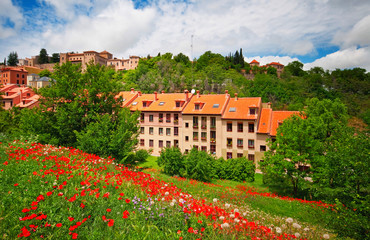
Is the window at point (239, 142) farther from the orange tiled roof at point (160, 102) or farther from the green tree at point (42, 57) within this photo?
the green tree at point (42, 57)

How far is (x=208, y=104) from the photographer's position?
122 feet

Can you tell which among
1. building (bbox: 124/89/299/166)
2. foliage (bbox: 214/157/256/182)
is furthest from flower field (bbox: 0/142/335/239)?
building (bbox: 124/89/299/166)

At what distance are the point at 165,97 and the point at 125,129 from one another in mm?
26821

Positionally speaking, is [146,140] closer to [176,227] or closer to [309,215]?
[309,215]

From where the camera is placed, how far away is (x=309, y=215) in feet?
45.7

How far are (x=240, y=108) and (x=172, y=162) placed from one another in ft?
53.4

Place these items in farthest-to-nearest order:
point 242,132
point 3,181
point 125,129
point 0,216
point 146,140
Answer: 1. point 146,140
2. point 242,132
3. point 125,129
4. point 3,181
5. point 0,216

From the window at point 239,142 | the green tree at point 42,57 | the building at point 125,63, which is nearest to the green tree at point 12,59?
the green tree at point 42,57

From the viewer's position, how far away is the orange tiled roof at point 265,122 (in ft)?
102

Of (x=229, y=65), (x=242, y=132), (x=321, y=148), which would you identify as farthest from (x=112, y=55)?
(x=321, y=148)

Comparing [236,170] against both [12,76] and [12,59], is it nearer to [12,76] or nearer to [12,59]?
[12,76]

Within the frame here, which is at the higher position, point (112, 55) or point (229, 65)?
point (112, 55)

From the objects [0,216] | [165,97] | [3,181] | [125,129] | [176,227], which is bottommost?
[176,227]

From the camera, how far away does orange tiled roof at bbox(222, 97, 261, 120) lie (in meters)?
32.4
